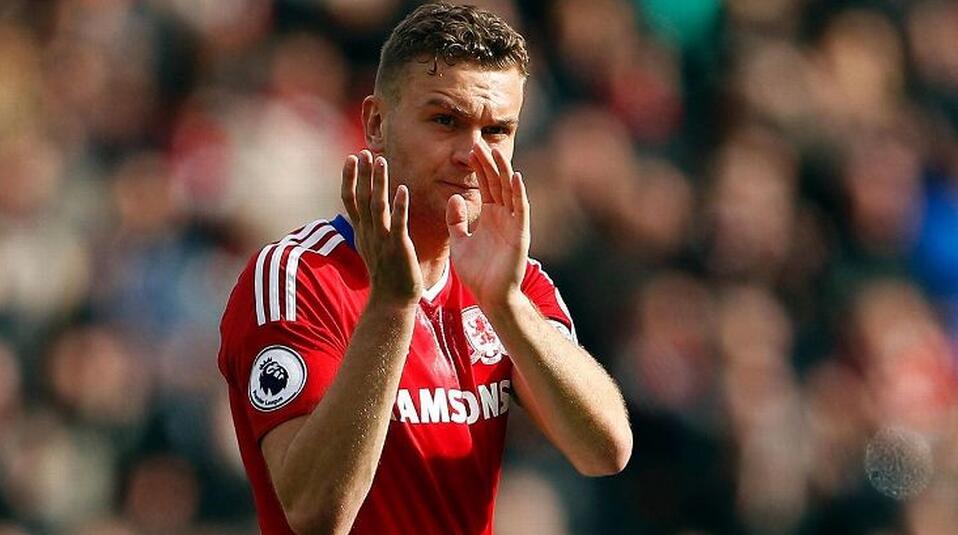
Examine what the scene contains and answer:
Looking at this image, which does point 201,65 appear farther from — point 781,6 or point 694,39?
point 781,6

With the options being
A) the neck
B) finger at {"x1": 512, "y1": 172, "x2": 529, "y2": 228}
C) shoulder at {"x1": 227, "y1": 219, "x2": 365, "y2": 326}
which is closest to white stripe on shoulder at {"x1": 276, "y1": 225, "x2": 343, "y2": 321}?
shoulder at {"x1": 227, "y1": 219, "x2": 365, "y2": 326}

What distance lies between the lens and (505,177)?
3.91 metres

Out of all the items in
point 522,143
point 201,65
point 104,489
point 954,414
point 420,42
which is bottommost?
point 954,414

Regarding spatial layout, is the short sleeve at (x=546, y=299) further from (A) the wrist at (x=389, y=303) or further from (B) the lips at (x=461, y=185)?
(A) the wrist at (x=389, y=303)

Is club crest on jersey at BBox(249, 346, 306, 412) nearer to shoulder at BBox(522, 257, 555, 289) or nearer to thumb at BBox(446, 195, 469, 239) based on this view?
thumb at BBox(446, 195, 469, 239)

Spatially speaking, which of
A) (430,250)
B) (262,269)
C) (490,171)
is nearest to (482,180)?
(490,171)

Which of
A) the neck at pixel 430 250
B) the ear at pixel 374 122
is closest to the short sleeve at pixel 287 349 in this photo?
the neck at pixel 430 250

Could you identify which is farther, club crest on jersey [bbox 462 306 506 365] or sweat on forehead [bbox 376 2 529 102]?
club crest on jersey [bbox 462 306 506 365]

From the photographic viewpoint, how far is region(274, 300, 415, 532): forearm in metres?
3.52

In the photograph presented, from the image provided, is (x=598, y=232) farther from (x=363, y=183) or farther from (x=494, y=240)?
(x=363, y=183)

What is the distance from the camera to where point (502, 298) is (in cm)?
381

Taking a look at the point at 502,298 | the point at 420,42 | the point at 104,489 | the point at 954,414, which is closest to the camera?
the point at 502,298

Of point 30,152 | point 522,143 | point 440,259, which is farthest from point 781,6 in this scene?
point 440,259

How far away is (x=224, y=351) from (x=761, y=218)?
4.87 metres
